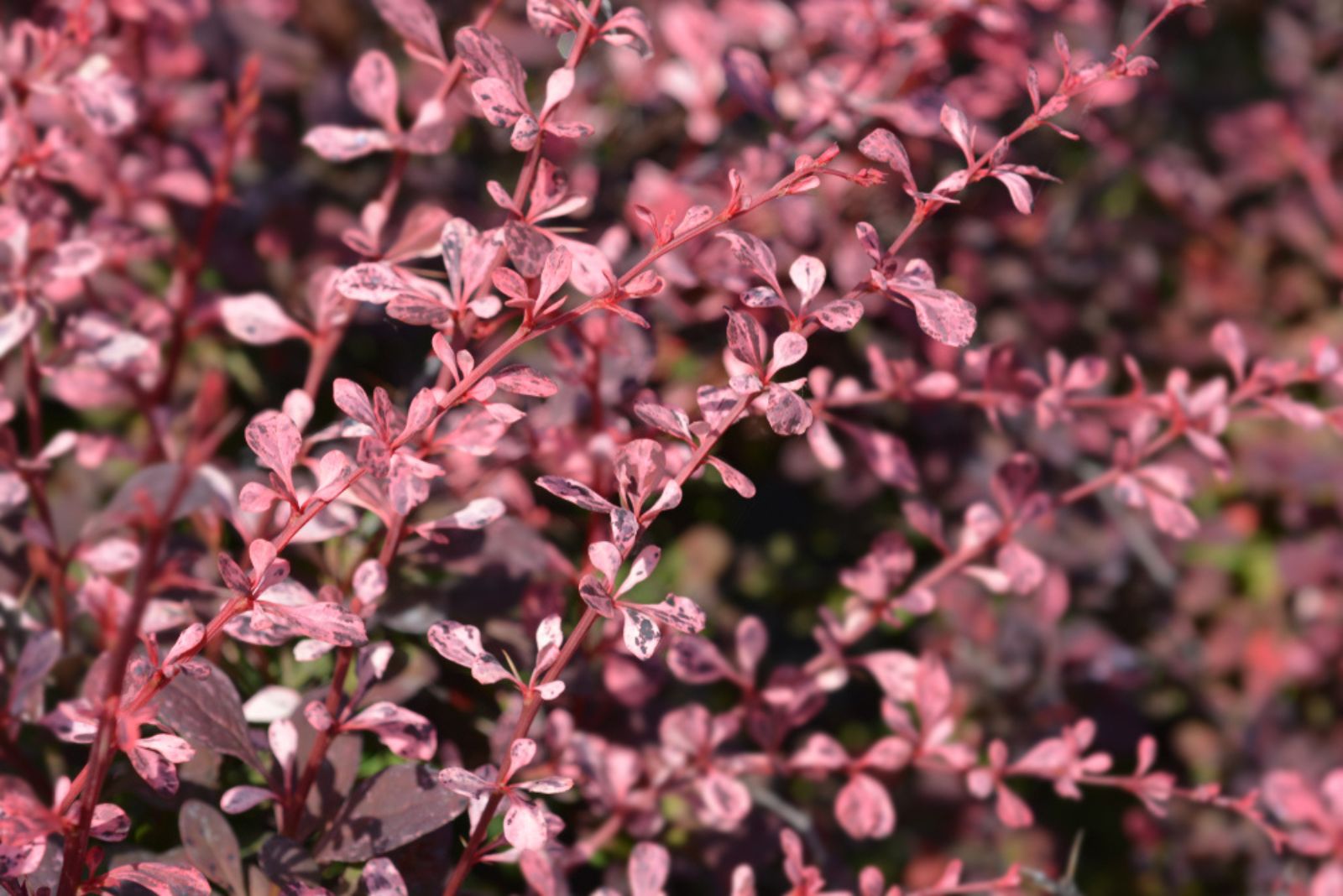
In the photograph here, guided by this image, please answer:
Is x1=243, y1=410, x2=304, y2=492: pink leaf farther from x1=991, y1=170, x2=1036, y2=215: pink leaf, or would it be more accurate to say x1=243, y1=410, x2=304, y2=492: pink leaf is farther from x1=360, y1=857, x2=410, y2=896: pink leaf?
x1=991, y1=170, x2=1036, y2=215: pink leaf

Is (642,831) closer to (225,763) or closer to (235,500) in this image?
(225,763)

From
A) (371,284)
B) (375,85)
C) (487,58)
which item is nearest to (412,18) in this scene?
(375,85)

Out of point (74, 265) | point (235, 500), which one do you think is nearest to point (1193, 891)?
point (235, 500)

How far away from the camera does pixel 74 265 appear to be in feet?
2.98

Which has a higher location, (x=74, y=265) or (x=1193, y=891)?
(x=74, y=265)

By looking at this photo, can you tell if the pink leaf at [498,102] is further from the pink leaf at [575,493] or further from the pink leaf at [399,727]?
the pink leaf at [399,727]

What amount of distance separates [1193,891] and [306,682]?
1427mm

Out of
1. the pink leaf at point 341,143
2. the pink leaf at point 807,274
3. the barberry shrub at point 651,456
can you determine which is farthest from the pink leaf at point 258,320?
the pink leaf at point 807,274

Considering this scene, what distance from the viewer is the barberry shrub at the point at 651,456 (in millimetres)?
723

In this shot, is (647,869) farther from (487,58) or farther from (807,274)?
(487,58)

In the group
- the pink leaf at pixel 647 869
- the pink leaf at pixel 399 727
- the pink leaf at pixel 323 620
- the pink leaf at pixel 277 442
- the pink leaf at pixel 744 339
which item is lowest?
the pink leaf at pixel 647 869

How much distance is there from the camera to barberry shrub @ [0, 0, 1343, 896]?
72cm

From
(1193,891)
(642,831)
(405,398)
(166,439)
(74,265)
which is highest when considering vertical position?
(74,265)

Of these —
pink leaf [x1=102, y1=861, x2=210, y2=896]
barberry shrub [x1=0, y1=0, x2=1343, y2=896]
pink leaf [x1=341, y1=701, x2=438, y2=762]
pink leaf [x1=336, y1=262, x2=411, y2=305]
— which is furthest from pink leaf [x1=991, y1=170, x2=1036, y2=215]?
pink leaf [x1=102, y1=861, x2=210, y2=896]
